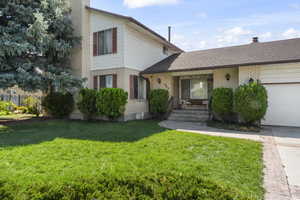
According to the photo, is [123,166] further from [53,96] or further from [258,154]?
[53,96]

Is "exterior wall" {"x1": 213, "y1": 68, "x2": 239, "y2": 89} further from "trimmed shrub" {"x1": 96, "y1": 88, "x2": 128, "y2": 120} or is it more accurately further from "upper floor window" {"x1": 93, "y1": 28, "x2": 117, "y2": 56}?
"upper floor window" {"x1": 93, "y1": 28, "x2": 117, "y2": 56}

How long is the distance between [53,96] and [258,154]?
37.4 ft

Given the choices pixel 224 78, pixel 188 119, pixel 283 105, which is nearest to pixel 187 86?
pixel 224 78

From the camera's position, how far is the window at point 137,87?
11.1 metres

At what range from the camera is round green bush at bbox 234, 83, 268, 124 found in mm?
8180

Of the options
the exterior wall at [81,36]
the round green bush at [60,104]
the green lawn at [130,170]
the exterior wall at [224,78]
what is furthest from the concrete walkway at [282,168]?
the round green bush at [60,104]

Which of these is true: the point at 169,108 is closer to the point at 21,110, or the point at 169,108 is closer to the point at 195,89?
the point at 195,89

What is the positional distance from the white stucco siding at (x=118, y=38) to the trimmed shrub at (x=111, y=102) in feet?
5.67

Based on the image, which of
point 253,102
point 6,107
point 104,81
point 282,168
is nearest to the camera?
point 282,168

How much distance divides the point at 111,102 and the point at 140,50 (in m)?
4.16

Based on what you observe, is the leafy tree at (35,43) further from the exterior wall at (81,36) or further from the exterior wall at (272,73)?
the exterior wall at (272,73)

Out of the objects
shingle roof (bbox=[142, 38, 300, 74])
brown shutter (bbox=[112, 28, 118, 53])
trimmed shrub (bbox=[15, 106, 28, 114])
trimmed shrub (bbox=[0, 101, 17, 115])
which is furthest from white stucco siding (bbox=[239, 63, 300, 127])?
trimmed shrub (bbox=[0, 101, 17, 115])

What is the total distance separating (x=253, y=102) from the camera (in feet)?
26.9

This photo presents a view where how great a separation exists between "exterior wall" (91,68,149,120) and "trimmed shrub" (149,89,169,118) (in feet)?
2.30
